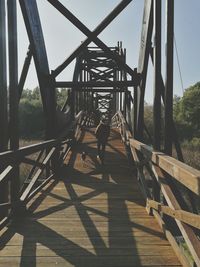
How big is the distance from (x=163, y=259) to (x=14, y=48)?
11.2 ft

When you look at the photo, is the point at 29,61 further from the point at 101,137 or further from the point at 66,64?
the point at 101,137

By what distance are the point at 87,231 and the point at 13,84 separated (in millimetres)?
2180

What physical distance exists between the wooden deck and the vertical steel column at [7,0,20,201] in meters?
0.53

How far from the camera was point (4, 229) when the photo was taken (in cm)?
574

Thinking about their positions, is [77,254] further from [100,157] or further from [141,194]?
[100,157]

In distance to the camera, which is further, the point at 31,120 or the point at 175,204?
the point at 31,120

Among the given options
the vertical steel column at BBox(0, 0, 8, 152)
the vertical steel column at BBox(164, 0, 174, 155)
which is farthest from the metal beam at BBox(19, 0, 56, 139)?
the vertical steel column at BBox(164, 0, 174, 155)

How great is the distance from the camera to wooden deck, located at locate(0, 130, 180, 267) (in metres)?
4.70

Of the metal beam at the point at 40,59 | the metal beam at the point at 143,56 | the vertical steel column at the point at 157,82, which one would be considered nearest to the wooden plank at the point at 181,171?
the vertical steel column at the point at 157,82

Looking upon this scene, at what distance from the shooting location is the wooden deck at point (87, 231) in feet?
15.4

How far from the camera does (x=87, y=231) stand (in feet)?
18.6

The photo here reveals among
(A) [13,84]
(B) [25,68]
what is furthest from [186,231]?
(B) [25,68]

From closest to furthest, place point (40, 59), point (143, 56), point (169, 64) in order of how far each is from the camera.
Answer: point (169, 64) → point (143, 56) → point (40, 59)

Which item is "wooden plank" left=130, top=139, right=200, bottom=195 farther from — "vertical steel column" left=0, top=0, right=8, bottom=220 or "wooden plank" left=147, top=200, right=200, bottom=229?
"vertical steel column" left=0, top=0, right=8, bottom=220
